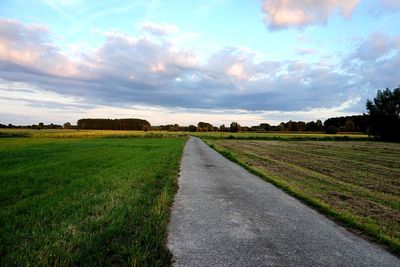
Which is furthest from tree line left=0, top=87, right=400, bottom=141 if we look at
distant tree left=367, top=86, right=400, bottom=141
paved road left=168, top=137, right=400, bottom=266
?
paved road left=168, top=137, right=400, bottom=266

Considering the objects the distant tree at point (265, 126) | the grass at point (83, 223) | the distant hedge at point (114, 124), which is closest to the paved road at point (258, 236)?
the grass at point (83, 223)

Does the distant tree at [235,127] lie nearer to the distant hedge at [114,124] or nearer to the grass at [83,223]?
the distant hedge at [114,124]

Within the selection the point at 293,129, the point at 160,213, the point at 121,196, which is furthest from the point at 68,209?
the point at 293,129

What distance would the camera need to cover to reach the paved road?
4.99 metres

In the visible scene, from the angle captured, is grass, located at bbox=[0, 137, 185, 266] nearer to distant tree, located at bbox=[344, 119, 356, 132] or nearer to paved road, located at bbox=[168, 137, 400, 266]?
paved road, located at bbox=[168, 137, 400, 266]

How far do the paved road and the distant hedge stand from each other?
172 metres

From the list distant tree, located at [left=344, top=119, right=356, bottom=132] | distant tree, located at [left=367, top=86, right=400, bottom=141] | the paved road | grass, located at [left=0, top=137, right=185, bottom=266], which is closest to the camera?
grass, located at [left=0, top=137, right=185, bottom=266]

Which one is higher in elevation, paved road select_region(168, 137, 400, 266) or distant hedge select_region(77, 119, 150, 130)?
distant hedge select_region(77, 119, 150, 130)

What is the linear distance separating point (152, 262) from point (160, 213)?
103 inches

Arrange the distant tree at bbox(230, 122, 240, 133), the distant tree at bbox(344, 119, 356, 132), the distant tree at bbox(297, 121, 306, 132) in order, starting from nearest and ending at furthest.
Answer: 1. the distant tree at bbox(344, 119, 356, 132)
2. the distant tree at bbox(297, 121, 306, 132)
3. the distant tree at bbox(230, 122, 240, 133)

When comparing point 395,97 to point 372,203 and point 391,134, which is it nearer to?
point 391,134

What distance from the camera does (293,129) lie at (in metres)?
157

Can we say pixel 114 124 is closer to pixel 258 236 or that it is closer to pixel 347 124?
pixel 347 124

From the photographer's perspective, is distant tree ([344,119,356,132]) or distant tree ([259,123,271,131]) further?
distant tree ([259,123,271,131])
